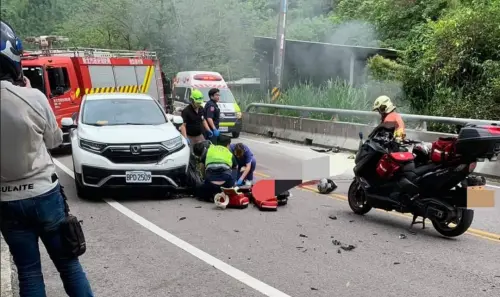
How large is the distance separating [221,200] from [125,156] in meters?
1.60

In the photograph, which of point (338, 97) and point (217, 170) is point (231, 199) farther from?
point (338, 97)

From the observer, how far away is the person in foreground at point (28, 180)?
3077 mm

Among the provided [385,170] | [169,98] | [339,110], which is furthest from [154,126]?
[169,98]

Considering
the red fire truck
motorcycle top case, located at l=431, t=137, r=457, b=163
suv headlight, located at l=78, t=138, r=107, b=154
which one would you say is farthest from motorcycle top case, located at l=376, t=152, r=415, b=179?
the red fire truck

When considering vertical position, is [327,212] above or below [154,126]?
below

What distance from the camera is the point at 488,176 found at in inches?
418

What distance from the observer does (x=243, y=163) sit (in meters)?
8.73

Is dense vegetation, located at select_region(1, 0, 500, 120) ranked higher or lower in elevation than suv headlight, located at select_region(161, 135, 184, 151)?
higher

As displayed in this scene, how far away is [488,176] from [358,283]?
21.8 ft

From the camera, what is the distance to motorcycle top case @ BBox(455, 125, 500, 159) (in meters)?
5.98

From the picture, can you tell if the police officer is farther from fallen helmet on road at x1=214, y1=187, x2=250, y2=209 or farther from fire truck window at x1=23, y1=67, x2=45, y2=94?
fire truck window at x1=23, y1=67, x2=45, y2=94

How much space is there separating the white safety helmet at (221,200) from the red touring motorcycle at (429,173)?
1.88 m

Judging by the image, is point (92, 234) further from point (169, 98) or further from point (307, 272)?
point (169, 98)

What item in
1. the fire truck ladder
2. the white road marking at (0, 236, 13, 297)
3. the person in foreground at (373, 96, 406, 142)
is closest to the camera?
the white road marking at (0, 236, 13, 297)
